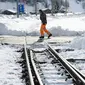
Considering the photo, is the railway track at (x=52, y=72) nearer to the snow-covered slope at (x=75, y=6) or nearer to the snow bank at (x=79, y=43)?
the snow bank at (x=79, y=43)

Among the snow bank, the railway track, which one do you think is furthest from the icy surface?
the snow bank

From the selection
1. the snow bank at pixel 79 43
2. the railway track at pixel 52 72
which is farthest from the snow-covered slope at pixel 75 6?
the railway track at pixel 52 72

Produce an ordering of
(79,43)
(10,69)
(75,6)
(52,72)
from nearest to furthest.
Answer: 1. (52,72)
2. (10,69)
3. (79,43)
4. (75,6)

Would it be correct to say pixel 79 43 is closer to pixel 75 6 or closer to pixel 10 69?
pixel 10 69

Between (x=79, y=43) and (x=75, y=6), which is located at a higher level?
(x=79, y=43)

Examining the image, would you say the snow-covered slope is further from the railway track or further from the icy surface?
the railway track

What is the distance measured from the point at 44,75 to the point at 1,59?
13.5 feet

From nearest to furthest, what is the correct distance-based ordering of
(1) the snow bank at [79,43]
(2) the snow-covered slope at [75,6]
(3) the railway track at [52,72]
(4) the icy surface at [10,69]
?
(3) the railway track at [52,72] < (4) the icy surface at [10,69] < (1) the snow bank at [79,43] < (2) the snow-covered slope at [75,6]

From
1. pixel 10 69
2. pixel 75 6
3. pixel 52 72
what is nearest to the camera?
pixel 52 72

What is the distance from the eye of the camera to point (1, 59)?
15.3 metres

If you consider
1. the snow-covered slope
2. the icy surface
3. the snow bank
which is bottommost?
the snow-covered slope

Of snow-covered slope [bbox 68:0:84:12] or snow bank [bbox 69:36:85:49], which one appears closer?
snow bank [bbox 69:36:85:49]

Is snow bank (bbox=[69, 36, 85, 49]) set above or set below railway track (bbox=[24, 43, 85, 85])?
below

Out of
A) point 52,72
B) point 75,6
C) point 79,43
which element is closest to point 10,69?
point 52,72
